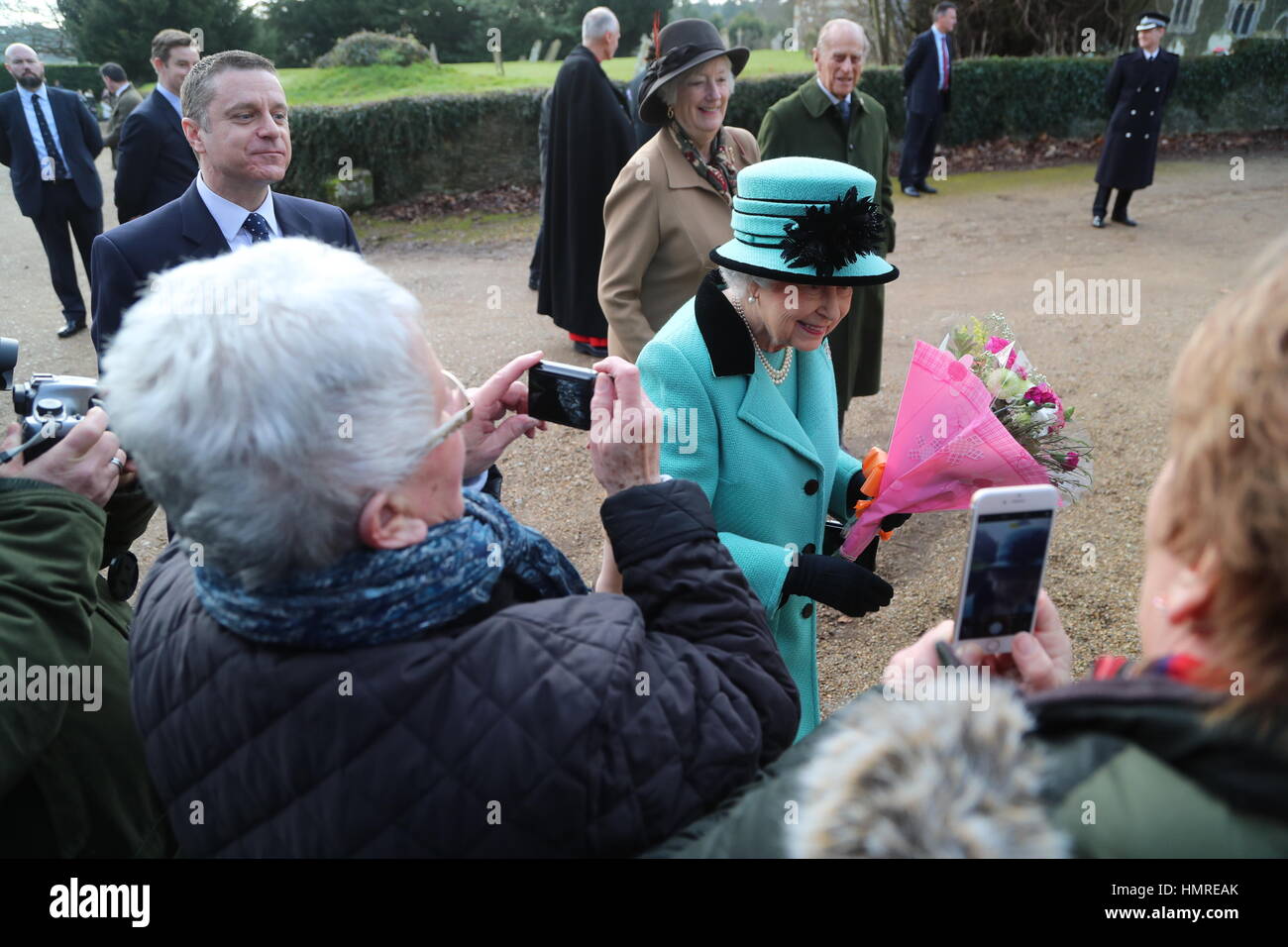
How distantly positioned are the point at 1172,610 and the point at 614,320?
326 centimetres

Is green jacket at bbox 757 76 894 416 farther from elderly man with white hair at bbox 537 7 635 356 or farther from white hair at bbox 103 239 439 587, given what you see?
white hair at bbox 103 239 439 587

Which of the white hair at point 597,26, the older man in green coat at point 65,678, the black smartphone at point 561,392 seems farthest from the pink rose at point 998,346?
the white hair at point 597,26

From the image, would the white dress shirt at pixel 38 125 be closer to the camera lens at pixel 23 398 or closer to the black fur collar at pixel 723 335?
the camera lens at pixel 23 398

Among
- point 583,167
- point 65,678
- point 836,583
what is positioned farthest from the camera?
point 583,167

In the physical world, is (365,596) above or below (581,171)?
below

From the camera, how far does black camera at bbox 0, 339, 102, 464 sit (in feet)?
5.85

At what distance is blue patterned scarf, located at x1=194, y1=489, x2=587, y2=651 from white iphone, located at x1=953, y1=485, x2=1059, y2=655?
79cm

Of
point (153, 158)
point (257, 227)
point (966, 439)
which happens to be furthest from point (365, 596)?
point (153, 158)

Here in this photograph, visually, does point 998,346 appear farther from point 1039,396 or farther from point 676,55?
point 676,55

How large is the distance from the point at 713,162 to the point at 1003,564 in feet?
10.3

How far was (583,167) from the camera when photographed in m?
6.64

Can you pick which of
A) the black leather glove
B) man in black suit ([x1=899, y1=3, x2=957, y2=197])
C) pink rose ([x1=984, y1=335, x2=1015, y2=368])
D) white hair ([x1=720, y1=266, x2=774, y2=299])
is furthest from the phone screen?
man in black suit ([x1=899, y1=3, x2=957, y2=197])

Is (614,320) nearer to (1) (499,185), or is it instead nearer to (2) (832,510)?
(2) (832,510)

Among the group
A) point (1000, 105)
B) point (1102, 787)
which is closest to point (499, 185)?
point (1000, 105)
